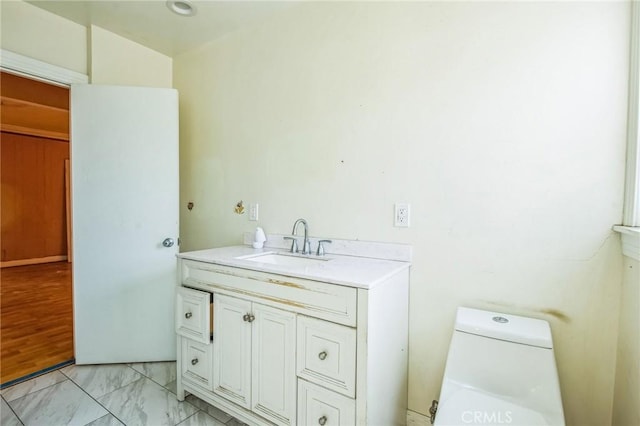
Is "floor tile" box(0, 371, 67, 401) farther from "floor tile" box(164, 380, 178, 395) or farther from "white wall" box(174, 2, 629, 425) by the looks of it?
"white wall" box(174, 2, 629, 425)

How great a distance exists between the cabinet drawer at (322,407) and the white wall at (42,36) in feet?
8.40

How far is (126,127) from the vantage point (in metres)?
2.25

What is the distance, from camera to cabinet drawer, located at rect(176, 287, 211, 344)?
1685 millimetres

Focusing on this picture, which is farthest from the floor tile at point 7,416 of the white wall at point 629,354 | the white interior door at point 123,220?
the white wall at point 629,354

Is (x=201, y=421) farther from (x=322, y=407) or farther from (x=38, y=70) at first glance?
(x=38, y=70)

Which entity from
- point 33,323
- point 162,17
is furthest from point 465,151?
point 33,323

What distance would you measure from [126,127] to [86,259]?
967 millimetres

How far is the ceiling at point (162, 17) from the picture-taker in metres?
2.00

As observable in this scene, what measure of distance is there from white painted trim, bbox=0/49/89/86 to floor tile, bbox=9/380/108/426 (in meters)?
1.96

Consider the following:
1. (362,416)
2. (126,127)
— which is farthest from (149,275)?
(362,416)

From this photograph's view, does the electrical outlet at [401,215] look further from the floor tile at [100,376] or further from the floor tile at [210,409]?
the floor tile at [100,376]

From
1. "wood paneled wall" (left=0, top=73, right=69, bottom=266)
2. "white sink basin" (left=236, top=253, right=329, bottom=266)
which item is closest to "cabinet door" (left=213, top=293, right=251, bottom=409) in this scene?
"white sink basin" (left=236, top=253, right=329, bottom=266)

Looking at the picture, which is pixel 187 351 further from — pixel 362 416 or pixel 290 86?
pixel 290 86

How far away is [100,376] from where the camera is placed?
209cm
